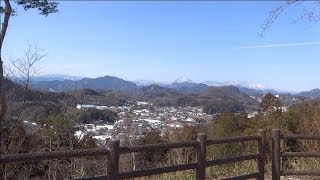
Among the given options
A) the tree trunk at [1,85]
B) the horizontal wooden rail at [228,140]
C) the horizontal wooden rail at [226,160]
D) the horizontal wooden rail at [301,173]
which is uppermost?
the tree trunk at [1,85]

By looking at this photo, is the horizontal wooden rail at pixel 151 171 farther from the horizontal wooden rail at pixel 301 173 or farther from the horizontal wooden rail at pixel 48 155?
the horizontal wooden rail at pixel 301 173

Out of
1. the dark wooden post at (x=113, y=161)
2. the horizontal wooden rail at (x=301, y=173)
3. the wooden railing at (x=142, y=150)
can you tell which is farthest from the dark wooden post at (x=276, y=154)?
the dark wooden post at (x=113, y=161)

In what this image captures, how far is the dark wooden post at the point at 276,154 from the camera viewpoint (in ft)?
26.9

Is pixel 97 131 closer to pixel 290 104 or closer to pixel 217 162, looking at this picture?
pixel 290 104

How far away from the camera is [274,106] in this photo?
27.5 meters

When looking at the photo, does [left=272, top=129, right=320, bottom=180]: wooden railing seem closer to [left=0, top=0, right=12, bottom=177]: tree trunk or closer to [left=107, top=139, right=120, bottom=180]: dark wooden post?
[left=107, top=139, right=120, bottom=180]: dark wooden post

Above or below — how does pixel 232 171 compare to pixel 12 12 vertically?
below

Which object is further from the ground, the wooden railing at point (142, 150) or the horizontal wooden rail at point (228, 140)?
the horizontal wooden rail at point (228, 140)

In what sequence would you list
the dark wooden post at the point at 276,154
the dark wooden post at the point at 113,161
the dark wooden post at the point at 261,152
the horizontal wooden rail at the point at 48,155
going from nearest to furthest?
the horizontal wooden rail at the point at 48,155, the dark wooden post at the point at 113,161, the dark wooden post at the point at 261,152, the dark wooden post at the point at 276,154

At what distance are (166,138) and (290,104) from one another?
8.09m

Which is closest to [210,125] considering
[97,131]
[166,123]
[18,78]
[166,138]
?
[166,123]

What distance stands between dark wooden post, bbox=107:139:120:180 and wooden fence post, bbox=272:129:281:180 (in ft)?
12.0

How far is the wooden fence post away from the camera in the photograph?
8193 millimetres

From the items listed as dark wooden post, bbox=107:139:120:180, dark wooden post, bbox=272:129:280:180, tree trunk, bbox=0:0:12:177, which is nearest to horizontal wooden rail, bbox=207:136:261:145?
dark wooden post, bbox=272:129:280:180
